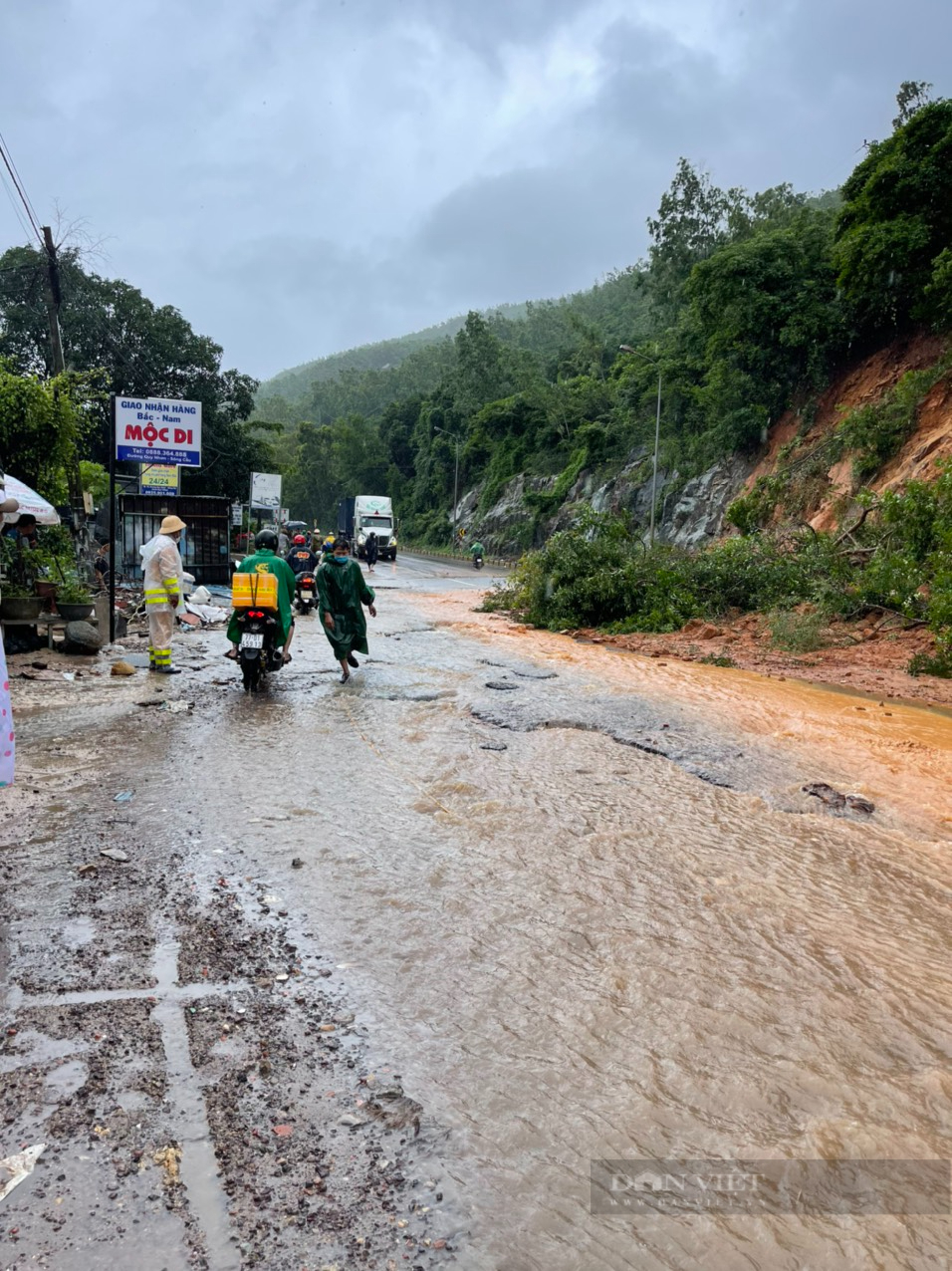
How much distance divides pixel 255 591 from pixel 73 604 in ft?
15.2

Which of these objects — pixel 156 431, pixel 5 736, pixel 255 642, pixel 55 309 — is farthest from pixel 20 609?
pixel 5 736

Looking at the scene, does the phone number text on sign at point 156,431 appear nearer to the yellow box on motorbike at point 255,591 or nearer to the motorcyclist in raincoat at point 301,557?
the motorcyclist in raincoat at point 301,557

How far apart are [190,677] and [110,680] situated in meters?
0.90

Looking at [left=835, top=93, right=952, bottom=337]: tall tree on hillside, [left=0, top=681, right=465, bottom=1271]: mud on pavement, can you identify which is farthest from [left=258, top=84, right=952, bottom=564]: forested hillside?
[left=0, top=681, right=465, bottom=1271]: mud on pavement

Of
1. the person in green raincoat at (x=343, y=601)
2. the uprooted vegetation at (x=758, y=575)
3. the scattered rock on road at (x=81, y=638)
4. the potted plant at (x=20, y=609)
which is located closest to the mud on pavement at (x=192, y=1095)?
the person in green raincoat at (x=343, y=601)

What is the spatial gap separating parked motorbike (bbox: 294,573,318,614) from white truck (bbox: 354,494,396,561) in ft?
82.2

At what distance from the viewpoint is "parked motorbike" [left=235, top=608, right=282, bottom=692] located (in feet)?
31.6

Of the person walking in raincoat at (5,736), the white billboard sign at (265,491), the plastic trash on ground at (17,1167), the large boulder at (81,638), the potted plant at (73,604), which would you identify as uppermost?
the white billboard sign at (265,491)

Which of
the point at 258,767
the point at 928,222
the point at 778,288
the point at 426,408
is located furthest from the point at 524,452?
the point at 258,767

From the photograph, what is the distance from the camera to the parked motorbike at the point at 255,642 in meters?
9.63

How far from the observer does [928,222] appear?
23312 millimetres

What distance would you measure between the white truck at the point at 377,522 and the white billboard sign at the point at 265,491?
493cm

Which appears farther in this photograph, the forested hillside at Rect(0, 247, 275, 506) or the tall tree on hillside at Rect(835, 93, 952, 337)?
the forested hillside at Rect(0, 247, 275, 506)

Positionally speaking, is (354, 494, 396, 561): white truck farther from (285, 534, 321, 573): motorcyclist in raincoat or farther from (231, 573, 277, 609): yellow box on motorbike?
(231, 573, 277, 609): yellow box on motorbike
